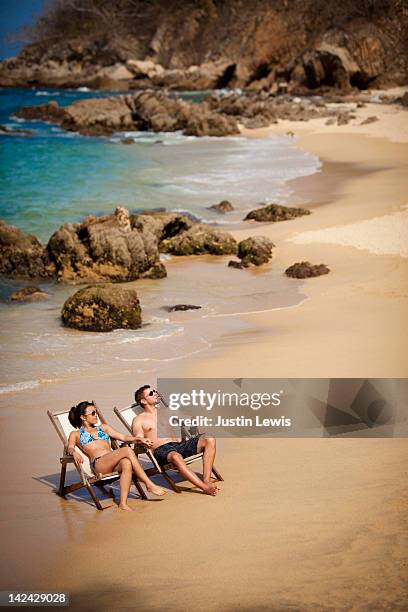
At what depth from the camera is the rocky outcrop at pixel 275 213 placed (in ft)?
61.4

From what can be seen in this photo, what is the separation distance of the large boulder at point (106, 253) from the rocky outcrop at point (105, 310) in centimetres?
304

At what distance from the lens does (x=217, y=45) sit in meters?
94.8

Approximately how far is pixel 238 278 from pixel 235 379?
17.9ft

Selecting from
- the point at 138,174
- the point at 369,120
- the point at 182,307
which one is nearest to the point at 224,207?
the point at 138,174

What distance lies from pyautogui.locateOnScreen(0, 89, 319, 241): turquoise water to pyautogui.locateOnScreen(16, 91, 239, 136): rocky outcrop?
1.37m

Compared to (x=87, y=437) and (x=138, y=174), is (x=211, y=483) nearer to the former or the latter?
(x=87, y=437)

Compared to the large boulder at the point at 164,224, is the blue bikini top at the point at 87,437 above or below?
above

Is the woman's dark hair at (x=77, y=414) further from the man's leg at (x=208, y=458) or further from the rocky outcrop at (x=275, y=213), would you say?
the rocky outcrop at (x=275, y=213)

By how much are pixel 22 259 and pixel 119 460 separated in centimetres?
981

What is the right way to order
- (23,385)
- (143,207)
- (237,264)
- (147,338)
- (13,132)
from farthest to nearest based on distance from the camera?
(13,132), (143,207), (237,264), (147,338), (23,385)

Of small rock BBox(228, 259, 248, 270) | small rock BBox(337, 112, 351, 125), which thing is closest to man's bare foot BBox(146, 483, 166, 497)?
small rock BBox(228, 259, 248, 270)

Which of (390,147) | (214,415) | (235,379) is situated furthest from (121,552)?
(390,147)

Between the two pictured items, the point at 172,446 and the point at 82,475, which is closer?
the point at 82,475

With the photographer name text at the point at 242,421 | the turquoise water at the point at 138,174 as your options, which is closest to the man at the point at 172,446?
the photographer name text at the point at 242,421
